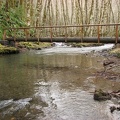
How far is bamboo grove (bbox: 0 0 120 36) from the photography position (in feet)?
98.0

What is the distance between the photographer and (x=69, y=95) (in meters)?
8.05

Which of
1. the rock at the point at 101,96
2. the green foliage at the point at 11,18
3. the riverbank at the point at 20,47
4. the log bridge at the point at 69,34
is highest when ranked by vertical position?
the green foliage at the point at 11,18

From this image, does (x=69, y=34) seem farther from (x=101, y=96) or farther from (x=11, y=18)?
(x=101, y=96)

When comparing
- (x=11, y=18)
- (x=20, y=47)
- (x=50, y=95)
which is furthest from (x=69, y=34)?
(x=50, y=95)

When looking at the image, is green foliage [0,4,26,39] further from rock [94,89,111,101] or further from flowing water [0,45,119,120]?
rock [94,89,111,101]

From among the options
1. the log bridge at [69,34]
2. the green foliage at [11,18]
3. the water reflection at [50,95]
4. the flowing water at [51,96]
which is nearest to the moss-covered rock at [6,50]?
the log bridge at [69,34]

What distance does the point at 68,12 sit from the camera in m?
33.1

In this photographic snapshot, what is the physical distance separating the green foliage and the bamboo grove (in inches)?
2.5

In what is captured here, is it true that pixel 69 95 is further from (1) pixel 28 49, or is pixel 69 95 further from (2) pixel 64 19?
(2) pixel 64 19

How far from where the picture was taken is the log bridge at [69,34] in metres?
15.4

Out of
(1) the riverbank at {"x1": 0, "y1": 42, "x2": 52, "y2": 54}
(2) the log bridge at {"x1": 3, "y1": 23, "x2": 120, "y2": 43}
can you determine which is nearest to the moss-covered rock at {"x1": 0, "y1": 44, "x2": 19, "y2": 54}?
(1) the riverbank at {"x1": 0, "y1": 42, "x2": 52, "y2": 54}

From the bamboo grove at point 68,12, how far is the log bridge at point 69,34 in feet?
0.42

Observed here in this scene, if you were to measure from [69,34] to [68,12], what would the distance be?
273cm

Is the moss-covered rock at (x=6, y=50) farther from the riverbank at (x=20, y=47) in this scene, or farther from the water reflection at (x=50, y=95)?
the water reflection at (x=50, y=95)
